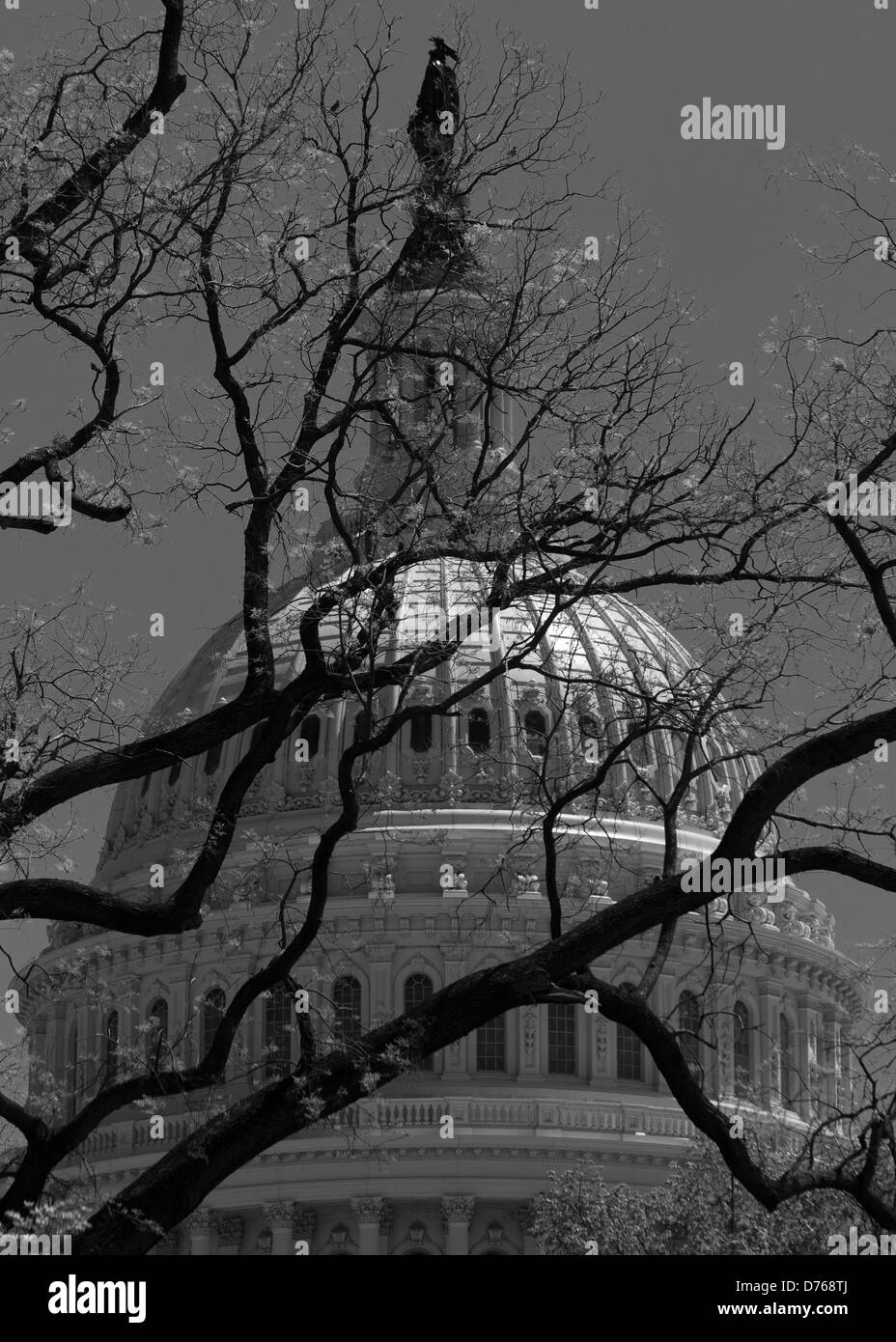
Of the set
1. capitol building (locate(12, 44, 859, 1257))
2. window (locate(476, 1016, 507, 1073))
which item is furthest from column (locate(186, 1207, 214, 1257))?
window (locate(476, 1016, 507, 1073))

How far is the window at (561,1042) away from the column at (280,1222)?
11.7m

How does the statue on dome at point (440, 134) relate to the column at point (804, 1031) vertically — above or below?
above

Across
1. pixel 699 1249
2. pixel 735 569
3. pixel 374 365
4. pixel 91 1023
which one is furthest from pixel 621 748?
pixel 91 1023

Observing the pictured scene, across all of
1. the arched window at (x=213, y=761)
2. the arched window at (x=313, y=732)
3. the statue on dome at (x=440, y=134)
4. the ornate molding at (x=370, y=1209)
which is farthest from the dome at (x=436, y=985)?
the statue on dome at (x=440, y=134)

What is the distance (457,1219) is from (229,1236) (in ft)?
27.9

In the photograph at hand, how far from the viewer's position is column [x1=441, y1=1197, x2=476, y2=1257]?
97.4m

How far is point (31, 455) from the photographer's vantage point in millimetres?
27422

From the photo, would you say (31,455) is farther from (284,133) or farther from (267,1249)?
(267,1249)

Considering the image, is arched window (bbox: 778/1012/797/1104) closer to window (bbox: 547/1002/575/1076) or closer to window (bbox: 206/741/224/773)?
window (bbox: 547/1002/575/1076)

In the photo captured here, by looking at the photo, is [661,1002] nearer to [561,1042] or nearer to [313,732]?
[561,1042]

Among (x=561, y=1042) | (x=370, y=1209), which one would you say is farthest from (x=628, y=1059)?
(x=370, y=1209)

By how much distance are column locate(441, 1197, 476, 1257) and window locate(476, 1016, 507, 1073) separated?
7206 millimetres

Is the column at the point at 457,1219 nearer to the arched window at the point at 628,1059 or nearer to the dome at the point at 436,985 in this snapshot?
the dome at the point at 436,985

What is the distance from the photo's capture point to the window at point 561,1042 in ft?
344
